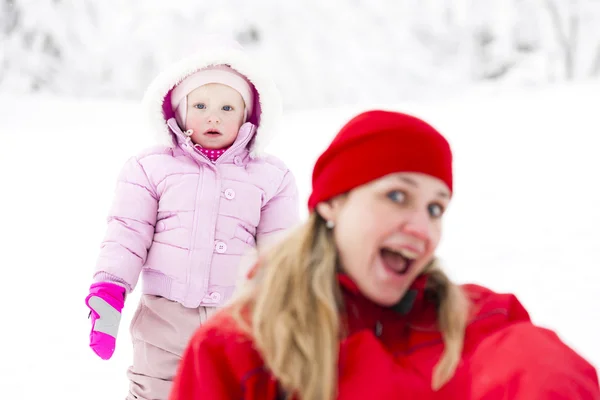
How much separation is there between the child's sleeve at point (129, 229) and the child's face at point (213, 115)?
0.58ft

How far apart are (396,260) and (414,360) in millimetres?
149

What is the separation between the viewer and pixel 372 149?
1228 millimetres

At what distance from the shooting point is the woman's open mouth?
1190mm

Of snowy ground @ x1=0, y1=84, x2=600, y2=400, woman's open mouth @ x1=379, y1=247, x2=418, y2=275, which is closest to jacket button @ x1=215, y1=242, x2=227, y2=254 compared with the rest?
woman's open mouth @ x1=379, y1=247, x2=418, y2=275

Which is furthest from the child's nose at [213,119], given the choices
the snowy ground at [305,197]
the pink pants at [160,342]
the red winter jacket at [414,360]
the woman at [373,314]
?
the snowy ground at [305,197]

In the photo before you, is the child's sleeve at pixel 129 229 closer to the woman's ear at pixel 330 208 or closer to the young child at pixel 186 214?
the young child at pixel 186 214

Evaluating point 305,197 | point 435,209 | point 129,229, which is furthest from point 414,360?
point 305,197

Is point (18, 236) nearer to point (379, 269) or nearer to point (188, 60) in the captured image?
point (188, 60)

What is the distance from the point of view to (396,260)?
120 cm

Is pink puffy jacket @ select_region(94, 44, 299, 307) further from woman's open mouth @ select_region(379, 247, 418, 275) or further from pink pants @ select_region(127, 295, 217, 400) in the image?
woman's open mouth @ select_region(379, 247, 418, 275)

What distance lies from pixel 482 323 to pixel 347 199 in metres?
0.28

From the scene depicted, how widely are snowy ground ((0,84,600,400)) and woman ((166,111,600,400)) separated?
1637 mm

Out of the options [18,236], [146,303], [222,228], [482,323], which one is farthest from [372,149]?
[18,236]

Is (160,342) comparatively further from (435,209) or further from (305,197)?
(305,197)
